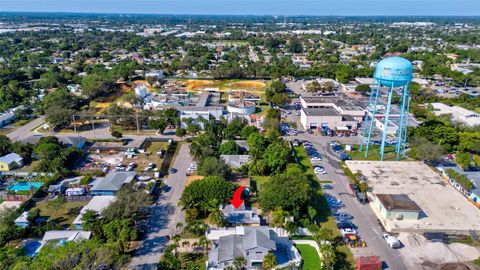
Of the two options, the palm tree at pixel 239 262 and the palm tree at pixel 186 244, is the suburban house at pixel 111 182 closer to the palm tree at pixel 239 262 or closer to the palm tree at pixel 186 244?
the palm tree at pixel 186 244

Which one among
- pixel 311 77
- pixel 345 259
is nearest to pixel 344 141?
pixel 345 259

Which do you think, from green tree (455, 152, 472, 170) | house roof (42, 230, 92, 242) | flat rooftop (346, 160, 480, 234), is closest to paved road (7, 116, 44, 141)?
house roof (42, 230, 92, 242)

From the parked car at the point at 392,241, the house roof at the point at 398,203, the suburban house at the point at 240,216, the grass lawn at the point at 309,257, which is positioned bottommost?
the grass lawn at the point at 309,257

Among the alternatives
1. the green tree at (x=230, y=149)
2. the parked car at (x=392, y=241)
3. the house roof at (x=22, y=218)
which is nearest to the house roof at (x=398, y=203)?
the parked car at (x=392, y=241)

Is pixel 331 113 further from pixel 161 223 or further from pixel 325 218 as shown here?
pixel 161 223

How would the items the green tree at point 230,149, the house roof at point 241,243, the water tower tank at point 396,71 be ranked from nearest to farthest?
the house roof at point 241,243
the water tower tank at point 396,71
the green tree at point 230,149

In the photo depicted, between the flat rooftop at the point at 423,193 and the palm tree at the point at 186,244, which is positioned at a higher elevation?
the flat rooftop at the point at 423,193
